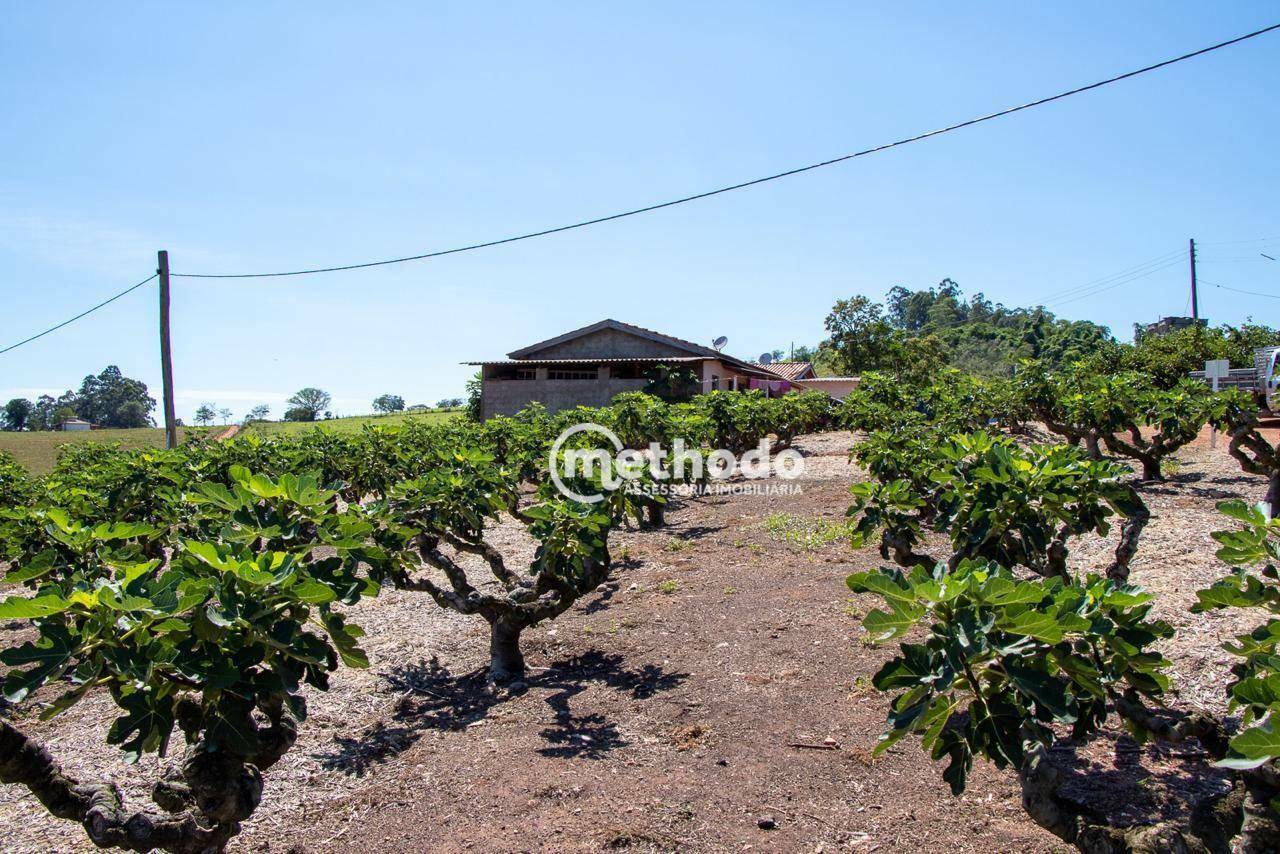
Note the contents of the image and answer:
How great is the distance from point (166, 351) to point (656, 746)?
1536 centimetres

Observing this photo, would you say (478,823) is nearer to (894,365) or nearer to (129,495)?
(129,495)

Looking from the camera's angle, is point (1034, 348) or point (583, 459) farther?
Answer: point (1034, 348)

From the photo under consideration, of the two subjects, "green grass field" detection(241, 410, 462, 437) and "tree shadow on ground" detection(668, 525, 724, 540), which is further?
"green grass field" detection(241, 410, 462, 437)

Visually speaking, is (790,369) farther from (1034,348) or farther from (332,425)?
(332,425)

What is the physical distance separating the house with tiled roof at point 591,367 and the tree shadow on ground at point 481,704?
17.9m

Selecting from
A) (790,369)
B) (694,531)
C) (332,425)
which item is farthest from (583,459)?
(790,369)

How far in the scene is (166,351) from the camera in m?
15.5

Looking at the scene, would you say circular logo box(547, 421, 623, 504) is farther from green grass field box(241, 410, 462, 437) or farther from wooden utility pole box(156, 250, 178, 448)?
wooden utility pole box(156, 250, 178, 448)

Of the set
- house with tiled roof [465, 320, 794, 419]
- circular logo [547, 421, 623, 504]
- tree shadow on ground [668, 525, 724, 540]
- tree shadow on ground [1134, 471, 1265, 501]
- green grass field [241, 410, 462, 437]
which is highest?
house with tiled roof [465, 320, 794, 419]

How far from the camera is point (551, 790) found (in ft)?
13.3

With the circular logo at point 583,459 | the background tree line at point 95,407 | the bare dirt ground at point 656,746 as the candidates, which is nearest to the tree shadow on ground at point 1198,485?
the bare dirt ground at point 656,746

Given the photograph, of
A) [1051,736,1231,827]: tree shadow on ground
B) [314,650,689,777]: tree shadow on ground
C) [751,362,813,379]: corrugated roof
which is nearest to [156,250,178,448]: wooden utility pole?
[314,650,689,777]: tree shadow on ground

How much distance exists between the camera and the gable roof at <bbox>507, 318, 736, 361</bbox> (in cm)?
2589

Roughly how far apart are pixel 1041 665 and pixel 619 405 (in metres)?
12.5
